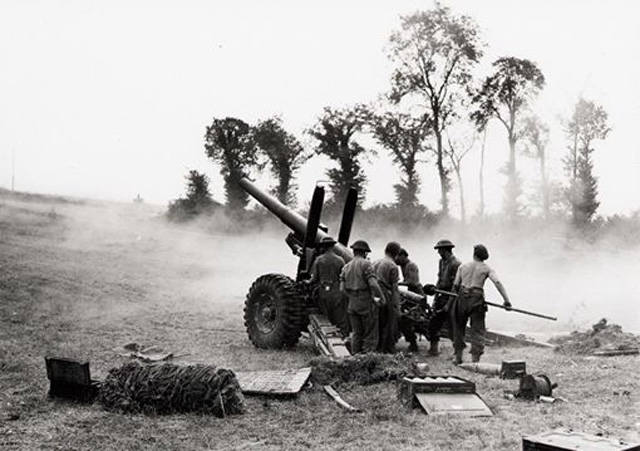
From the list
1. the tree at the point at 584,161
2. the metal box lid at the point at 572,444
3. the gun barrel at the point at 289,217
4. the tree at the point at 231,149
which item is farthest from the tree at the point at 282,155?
the metal box lid at the point at 572,444

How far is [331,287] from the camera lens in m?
12.1

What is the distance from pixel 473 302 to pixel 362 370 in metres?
2.50

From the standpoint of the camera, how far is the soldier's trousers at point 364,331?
1101 cm

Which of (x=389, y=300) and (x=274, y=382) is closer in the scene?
(x=274, y=382)

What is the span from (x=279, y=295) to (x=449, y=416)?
522 centimetres

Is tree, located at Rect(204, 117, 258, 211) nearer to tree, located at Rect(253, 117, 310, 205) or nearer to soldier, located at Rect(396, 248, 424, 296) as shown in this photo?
tree, located at Rect(253, 117, 310, 205)

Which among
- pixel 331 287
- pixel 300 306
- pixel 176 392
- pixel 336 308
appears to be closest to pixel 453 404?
pixel 176 392

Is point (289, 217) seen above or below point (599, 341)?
above

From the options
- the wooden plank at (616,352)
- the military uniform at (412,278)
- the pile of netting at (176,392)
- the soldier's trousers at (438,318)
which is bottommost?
the pile of netting at (176,392)

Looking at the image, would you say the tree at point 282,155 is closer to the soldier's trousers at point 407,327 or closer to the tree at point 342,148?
the tree at point 342,148

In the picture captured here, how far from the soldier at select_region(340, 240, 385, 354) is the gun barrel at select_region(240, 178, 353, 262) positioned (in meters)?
1.72

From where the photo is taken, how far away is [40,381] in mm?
8992

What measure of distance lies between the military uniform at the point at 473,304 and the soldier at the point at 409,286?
125cm

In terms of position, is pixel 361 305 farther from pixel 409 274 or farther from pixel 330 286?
pixel 409 274
